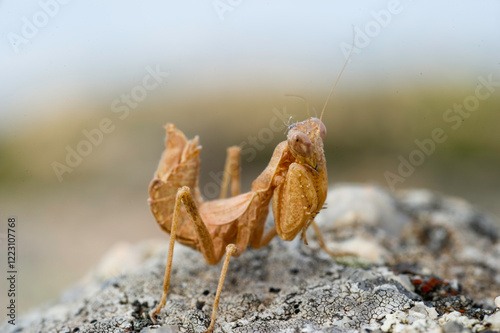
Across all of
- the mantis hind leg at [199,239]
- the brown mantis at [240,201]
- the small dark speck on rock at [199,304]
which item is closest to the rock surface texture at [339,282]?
the small dark speck on rock at [199,304]

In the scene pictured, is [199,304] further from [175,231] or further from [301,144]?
[301,144]

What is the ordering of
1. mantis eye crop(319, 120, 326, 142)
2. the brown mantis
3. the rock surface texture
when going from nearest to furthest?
the rock surface texture, the brown mantis, mantis eye crop(319, 120, 326, 142)

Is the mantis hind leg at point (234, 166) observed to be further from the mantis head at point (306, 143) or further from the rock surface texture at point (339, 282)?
the mantis head at point (306, 143)

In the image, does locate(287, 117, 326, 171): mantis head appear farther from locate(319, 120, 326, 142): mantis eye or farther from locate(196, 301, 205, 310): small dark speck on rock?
locate(196, 301, 205, 310): small dark speck on rock

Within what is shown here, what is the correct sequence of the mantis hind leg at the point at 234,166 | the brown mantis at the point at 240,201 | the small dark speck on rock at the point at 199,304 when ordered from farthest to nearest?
the mantis hind leg at the point at 234,166, the small dark speck on rock at the point at 199,304, the brown mantis at the point at 240,201

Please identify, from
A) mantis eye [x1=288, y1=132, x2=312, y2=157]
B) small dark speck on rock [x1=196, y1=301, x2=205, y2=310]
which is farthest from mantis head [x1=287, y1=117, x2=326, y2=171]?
small dark speck on rock [x1=196, y1=301, x2=205, y2=310]

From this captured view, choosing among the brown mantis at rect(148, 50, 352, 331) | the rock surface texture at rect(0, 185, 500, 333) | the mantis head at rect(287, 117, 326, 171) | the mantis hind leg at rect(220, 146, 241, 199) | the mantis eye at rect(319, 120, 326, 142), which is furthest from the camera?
the mantis hind leg at rect(220, 146, 241, 199)

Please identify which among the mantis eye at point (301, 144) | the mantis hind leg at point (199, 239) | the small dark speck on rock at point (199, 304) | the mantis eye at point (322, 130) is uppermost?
the mantis eye at point (322, 130)

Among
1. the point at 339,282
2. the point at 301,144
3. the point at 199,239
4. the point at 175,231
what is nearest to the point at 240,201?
the point at 199,239

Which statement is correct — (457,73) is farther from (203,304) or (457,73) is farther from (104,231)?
(104,231)
